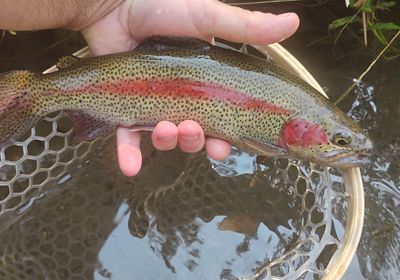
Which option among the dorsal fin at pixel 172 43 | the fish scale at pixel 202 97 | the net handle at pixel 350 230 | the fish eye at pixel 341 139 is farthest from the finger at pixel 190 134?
the net handle at pixel 350 230

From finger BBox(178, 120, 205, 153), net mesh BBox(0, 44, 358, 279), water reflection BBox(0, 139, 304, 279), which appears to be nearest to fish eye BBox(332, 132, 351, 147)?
net mesh BBox(0, 44, 358, 279)

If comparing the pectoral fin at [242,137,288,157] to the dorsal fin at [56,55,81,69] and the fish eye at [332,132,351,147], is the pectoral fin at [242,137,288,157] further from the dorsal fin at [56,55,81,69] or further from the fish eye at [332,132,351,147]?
the dorsal fin at [56,55,81,69]

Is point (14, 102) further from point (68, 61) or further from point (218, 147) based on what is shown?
point (218, 147)

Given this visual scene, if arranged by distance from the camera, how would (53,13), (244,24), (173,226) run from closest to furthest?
(244,24) → (53,13) → (173,226)

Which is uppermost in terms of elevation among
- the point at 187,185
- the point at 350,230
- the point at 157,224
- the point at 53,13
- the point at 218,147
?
the point at 53,13

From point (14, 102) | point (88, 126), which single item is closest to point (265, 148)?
point (88, 126)

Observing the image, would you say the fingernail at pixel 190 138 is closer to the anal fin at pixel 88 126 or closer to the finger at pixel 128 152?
the finger at pixel 128 152
